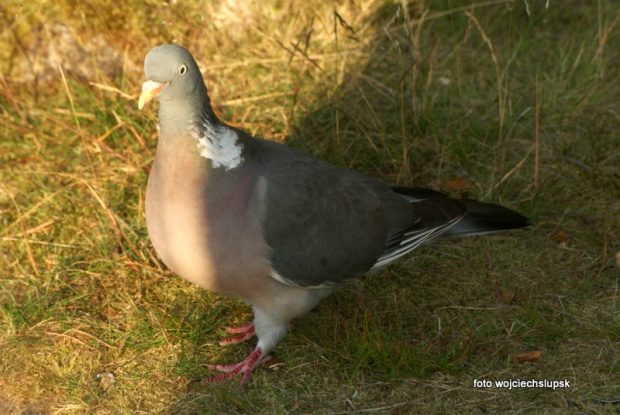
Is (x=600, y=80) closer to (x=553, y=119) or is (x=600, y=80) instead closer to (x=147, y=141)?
(x=553, y=119)

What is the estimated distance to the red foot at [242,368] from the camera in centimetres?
311

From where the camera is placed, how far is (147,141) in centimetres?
432

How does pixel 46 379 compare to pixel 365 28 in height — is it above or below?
below

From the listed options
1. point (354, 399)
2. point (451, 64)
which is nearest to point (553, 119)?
point (451, 64)

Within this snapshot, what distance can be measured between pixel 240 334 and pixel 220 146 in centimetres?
99

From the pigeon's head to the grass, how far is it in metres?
0.98

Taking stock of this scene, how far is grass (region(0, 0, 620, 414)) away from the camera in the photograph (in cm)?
305

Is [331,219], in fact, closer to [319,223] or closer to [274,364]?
[319,223]

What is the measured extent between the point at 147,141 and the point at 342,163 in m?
1.20

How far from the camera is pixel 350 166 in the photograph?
13.4 ft

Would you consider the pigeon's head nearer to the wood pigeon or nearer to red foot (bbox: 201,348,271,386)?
the wood pigeon

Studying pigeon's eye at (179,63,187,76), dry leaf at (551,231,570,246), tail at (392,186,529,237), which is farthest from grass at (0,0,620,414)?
pigeon's eye at (179,63,187,76)

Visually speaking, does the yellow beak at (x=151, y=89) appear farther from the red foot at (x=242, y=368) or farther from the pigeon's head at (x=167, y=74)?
the red foot at (x=242, y=368)

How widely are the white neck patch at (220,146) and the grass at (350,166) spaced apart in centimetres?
89
